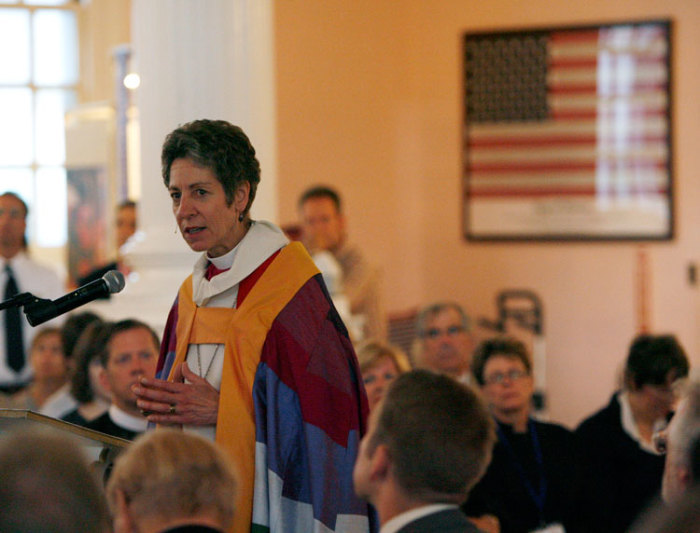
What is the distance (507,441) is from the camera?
3.29 metres

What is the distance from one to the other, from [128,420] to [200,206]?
123 cm

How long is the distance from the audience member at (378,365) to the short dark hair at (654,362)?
2.62ft

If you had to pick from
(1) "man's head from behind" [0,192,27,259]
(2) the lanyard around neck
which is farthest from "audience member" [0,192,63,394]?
(2) the lanyard around neck

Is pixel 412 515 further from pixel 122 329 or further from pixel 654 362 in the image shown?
pixel 654 362

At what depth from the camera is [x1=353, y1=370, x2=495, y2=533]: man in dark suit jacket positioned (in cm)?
161

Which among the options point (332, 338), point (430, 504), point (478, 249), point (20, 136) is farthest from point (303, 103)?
point (430, 504)

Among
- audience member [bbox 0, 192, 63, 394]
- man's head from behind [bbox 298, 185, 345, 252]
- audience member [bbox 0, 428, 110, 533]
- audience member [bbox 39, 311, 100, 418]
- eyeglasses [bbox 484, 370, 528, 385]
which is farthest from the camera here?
man's head from behind [bbox 298, 185, 345, 252]

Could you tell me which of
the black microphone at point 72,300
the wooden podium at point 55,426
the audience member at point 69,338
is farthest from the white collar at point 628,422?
the black microphone at point 72,300

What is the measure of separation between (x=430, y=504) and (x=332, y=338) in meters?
0.63

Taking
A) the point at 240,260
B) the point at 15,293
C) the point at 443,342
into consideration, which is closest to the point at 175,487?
the point at 240,260

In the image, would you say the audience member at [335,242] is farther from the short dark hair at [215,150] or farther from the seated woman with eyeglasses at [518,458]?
the short dark hair at [215,150]

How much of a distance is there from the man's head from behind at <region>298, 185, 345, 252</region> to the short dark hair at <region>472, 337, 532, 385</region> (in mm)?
1694

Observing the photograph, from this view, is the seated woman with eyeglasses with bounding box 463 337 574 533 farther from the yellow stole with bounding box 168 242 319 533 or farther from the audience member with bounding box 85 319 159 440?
Answer: the yellow stole with bounding box 168 242 319 533

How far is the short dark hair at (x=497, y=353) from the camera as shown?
3486 mm
